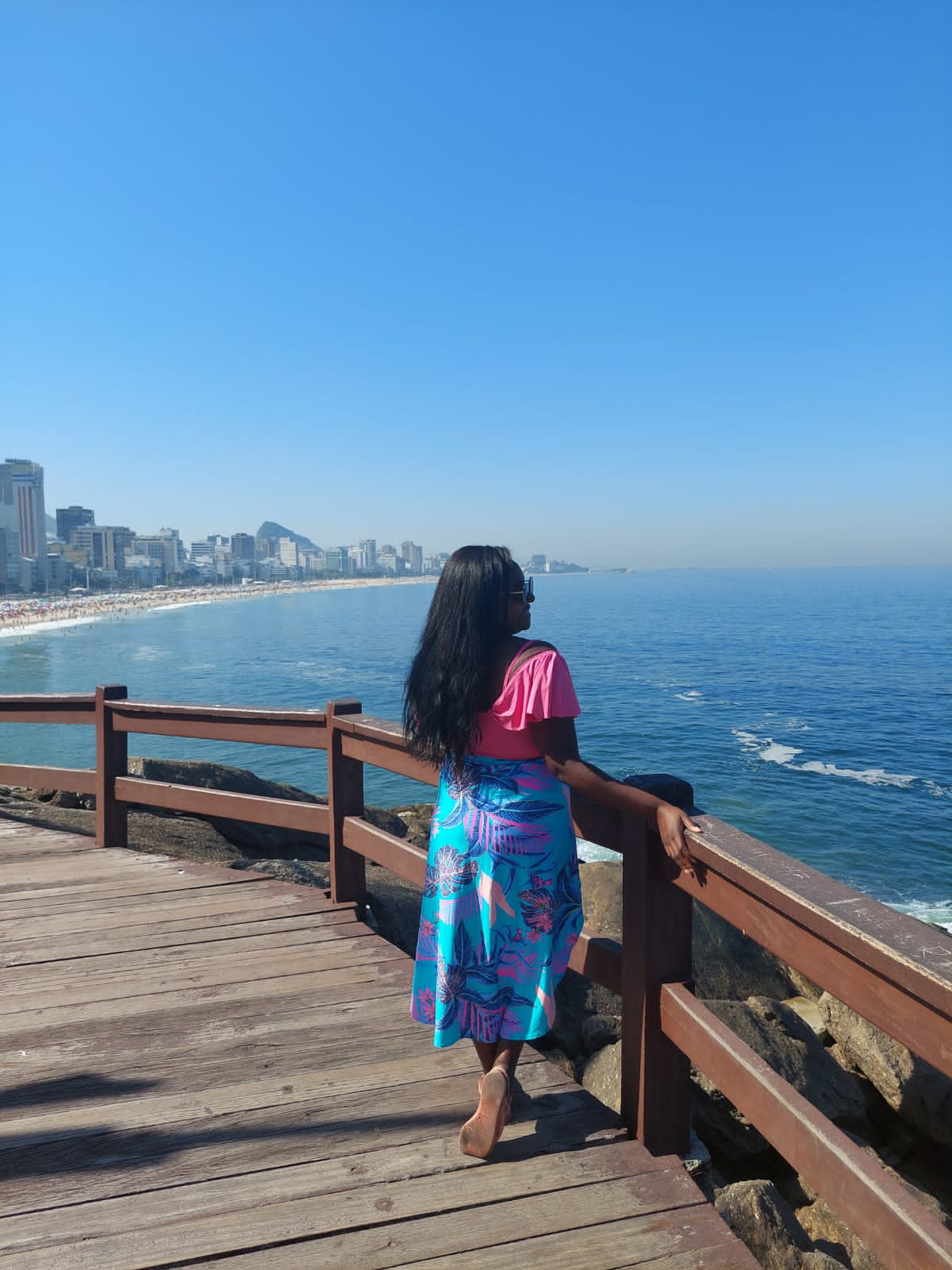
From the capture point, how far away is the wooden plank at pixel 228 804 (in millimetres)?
4723

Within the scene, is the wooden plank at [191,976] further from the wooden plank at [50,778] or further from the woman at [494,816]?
the wooden plank at [50,778]

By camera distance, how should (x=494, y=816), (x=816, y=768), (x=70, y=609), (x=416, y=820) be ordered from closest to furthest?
(x=494, y=816)
(x=416, y=820)
(x=816, y=768)
(x=70, y=609)

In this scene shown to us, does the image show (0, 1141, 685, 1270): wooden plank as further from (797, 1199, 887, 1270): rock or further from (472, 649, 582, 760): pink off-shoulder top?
(797, 1199, 887, 1270): rock

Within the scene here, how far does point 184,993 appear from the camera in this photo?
367 cm

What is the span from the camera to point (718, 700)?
4350 cm

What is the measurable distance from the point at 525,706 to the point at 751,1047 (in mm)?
2439

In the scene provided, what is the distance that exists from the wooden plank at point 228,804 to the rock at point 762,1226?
2.50 metres

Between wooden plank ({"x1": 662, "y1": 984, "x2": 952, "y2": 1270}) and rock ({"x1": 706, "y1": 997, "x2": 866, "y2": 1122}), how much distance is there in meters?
2.76

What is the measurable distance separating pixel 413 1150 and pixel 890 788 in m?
25.8

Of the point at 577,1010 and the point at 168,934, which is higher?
the point at 168,934

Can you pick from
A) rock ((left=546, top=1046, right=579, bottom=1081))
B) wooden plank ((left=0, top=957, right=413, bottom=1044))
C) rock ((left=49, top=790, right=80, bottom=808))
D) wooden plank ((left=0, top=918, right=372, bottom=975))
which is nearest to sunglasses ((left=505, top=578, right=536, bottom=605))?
wooden plank ((left=0, top=957, right=413, bottom=1044))

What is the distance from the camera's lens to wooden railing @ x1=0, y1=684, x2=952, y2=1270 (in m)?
1.69

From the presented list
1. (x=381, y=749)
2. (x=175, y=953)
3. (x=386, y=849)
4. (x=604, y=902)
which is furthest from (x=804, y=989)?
(x=175, y=953)

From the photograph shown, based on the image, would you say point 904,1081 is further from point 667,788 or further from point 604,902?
point 667,788
